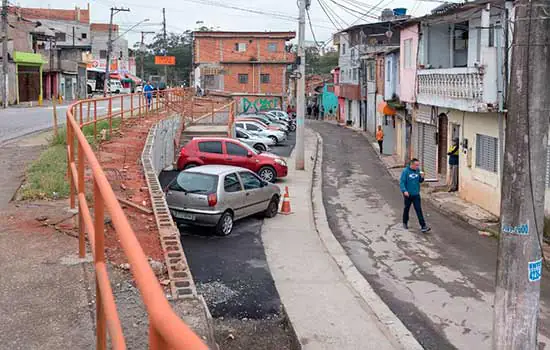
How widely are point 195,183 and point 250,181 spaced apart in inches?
82.3

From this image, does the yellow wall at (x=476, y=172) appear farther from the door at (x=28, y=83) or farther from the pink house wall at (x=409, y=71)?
the door at (x=28, y=83)

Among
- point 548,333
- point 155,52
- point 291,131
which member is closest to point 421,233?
point 548,333

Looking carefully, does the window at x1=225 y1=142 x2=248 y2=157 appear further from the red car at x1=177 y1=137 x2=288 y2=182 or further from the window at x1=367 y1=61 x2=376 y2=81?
the window at x1=367 y1=61 x2=376 y2=81

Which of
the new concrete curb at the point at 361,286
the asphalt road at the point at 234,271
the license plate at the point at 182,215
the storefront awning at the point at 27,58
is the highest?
the storefront awning at the point at 27,58

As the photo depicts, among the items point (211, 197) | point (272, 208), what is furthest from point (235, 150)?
point (211, 197)

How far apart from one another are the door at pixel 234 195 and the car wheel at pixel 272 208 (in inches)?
63.2

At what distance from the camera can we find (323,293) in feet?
35.8

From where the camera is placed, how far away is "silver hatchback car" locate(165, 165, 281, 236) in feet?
48.9

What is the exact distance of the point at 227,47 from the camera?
67438 mm

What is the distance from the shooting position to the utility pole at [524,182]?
649cm

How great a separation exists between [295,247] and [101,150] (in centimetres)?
574

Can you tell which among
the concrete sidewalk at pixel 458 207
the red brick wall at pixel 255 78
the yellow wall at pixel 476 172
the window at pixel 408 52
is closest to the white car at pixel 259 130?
the window at pixel 408 52

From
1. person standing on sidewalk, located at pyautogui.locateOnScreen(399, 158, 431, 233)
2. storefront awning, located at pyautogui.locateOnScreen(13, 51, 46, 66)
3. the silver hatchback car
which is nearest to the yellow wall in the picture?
person standing on sidewalk, located at pyautogui.locateOnScreen(399, 158, 431, 233)

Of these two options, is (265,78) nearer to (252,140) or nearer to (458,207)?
(252,140)
